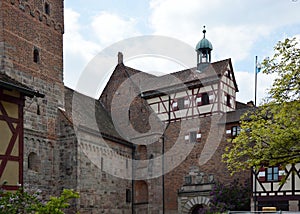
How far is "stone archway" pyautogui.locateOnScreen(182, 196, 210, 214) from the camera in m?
29.1

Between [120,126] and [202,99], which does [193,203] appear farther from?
[120,126]

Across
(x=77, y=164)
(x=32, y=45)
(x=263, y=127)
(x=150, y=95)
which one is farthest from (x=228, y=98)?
(x=263, y=127)

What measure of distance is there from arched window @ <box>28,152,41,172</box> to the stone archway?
9.74 m

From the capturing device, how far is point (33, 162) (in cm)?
2478

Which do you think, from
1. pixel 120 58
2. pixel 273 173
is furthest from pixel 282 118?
pixel 120 58

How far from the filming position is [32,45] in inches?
999

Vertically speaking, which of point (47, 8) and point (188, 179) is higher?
point (47, 8)

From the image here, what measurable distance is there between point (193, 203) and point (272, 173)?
5.79 m

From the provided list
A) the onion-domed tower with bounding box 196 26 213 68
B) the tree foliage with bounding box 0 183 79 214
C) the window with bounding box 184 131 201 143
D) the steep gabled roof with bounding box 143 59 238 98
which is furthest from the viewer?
the onion-domed tower with bounding box 196 26 213 68

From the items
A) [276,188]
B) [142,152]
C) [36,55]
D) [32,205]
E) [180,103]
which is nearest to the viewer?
[32,205]

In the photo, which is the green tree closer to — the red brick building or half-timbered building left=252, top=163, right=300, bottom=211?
Result: half-timbered building left=252, top=163, right=300, bottom=211

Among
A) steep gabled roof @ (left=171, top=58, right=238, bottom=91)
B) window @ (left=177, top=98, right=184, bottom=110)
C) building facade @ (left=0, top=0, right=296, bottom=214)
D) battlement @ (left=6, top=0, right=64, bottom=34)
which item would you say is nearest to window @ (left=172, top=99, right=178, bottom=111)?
building facade @ (left=0, top=0, right=296, bottom=214)

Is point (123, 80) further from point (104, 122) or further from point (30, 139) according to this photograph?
point (30, 139)

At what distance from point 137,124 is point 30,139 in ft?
35.3
